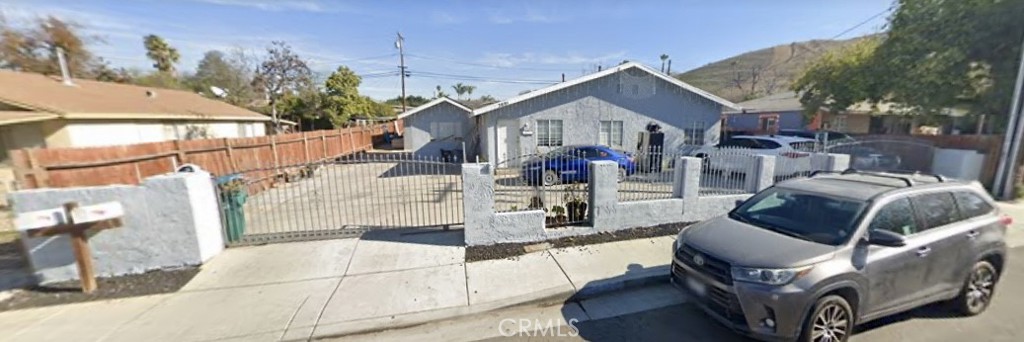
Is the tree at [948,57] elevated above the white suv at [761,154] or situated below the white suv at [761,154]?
above

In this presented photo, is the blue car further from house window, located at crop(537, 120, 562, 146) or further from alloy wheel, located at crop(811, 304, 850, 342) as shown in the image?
alloy wheel, located at crop(811, 304, 850, 342)

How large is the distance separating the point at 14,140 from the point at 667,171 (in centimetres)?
1677

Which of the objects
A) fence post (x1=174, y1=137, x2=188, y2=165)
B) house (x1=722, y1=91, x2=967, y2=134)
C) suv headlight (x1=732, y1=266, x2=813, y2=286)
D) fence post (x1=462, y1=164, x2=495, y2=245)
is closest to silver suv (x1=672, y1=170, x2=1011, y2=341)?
suv headlight (x1=732, y1=266, x2=813, y2=286)

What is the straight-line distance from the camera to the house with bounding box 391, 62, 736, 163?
15078 millimetres

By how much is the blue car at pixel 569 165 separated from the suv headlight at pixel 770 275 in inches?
156

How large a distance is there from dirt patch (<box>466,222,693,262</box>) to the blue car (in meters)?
1.36

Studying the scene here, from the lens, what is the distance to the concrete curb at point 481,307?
3.82 metres

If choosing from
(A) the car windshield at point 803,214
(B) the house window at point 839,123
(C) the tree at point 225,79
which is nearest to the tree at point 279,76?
(C) the tree at point 225,79

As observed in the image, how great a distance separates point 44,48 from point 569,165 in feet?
101

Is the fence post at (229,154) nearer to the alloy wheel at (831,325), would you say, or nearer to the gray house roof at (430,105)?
the gray house roof at (430,105)

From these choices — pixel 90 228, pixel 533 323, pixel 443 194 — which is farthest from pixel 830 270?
pixel 443 194

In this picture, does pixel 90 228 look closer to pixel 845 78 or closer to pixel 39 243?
pixel 39 243

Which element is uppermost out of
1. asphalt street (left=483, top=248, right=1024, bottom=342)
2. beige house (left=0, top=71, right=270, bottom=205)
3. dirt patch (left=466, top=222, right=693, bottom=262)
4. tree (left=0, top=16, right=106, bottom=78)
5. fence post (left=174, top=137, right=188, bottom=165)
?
tree (left=0, top=16, right=106, bottom=78)

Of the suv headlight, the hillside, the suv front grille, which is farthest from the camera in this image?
the hillside
